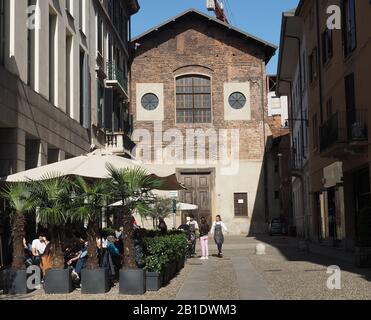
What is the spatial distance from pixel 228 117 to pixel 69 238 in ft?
105

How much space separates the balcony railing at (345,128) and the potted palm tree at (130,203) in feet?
30.4

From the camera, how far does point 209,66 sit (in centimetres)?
4525

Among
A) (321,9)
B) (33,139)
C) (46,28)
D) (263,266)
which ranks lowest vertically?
(263,266)

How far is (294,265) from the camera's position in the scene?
58.9ft

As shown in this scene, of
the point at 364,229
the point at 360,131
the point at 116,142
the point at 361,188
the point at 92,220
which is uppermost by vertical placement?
the point at 116,142

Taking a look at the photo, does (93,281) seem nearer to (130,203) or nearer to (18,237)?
(130,203)

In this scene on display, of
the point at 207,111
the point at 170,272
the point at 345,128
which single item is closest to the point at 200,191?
the point at 207,111

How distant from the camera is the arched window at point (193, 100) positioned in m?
44.7

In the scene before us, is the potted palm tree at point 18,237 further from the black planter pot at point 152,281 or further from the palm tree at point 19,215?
the black planter pot at point 152,281

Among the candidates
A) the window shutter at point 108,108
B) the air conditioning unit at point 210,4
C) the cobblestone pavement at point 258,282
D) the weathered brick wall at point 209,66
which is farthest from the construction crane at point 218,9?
the cobblestone pavement at point 258,282

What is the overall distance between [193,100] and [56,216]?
33618 mm
